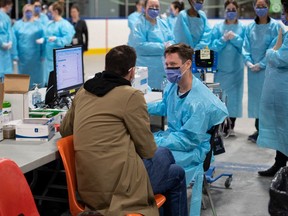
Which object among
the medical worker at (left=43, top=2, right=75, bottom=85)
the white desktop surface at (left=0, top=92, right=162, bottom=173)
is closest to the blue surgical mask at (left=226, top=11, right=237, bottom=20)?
the medical worker at (left=43, top=2, right=75, bottom=85)

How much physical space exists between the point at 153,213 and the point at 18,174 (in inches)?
26.8

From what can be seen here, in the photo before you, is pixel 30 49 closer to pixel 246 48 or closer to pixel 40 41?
pixel 40 41

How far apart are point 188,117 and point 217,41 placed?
115 inches

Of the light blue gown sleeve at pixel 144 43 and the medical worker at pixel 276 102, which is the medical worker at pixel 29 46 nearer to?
the light blue gown sleeve at pixel 144 43

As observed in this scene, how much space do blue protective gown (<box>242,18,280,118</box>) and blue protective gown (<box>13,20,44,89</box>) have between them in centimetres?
312

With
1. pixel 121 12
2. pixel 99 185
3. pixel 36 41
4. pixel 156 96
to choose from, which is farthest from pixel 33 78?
pixel 121 12

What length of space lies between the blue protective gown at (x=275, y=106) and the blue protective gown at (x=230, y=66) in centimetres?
159

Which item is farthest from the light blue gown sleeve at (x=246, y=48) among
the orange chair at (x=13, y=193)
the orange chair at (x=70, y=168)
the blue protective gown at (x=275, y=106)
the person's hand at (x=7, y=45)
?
the orange chair at (x=13, y=193)

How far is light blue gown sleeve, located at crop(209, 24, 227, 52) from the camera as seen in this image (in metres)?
5.82

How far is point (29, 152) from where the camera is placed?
259 cm

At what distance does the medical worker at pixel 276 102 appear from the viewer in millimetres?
4070

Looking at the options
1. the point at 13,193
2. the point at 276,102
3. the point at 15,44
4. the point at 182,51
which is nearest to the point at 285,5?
the point at 276,102

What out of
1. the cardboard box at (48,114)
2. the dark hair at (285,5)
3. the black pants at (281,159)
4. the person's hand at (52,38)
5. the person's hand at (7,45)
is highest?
the dark hair at (285,5)

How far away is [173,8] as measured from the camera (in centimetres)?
844
